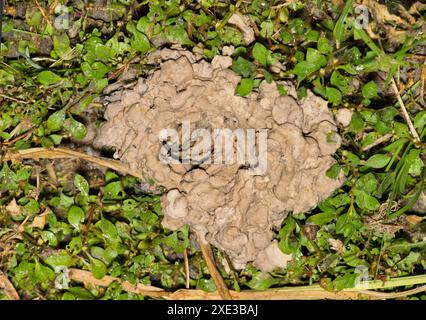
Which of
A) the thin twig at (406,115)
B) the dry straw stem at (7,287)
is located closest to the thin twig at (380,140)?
the thin twig at (406,115)

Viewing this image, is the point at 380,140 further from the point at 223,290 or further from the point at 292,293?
the point at 223,290

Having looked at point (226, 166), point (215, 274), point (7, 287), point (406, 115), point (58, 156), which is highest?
point (406, 115)

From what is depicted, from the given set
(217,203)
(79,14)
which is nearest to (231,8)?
(79,14)

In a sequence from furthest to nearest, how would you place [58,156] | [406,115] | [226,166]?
1. [58,156]
2. [406,115]
3. [226,166]

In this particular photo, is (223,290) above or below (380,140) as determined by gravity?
Answer: below

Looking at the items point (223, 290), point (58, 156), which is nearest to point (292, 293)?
point (223, 290)

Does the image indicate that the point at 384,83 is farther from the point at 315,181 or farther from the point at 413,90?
the point at 315,181

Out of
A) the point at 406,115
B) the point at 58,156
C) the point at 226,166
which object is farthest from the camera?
the point at 58,156

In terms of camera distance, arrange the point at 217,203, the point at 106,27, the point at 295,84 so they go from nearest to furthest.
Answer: the point at 217,203
the point at 295,84
the point at 106,27
